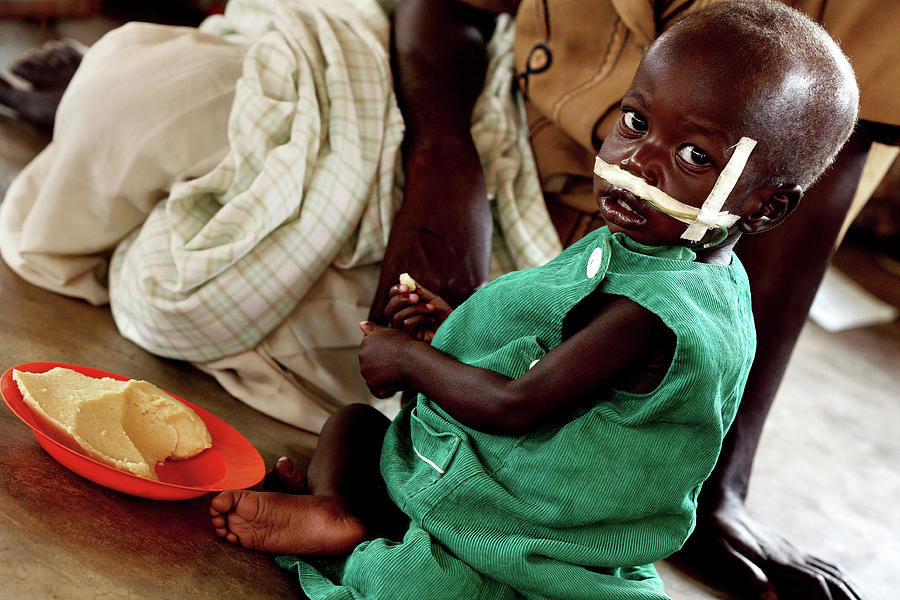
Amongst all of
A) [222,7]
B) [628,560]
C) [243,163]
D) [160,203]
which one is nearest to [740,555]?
[628,560]

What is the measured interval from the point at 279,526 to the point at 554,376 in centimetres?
40

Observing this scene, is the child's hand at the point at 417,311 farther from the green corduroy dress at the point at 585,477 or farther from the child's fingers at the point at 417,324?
the green corduroy dress at the point at 585,477

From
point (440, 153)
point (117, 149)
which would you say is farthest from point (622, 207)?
point (117, 149)

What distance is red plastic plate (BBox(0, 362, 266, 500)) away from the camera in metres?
1.02

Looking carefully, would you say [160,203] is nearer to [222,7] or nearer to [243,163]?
[243,163]

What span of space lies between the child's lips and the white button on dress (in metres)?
0.04

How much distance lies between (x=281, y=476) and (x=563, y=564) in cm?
43

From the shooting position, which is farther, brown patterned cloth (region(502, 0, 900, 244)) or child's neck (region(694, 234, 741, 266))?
brown patterned cloth (region(502, 0, 900, 244))

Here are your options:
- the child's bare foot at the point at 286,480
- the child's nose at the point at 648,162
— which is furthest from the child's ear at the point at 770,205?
the child's bare foot at the point at 286,480

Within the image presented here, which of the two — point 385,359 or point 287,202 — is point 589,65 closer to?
point 287,202

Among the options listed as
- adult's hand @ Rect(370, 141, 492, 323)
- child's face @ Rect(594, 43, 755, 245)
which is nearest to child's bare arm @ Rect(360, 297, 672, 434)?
child's face @ Rect(594, 43, 755, 245)

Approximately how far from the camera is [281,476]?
1192 mm

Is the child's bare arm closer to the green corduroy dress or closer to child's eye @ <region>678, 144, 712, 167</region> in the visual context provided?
the green corduroy dress

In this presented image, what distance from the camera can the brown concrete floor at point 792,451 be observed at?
40.9 inches
